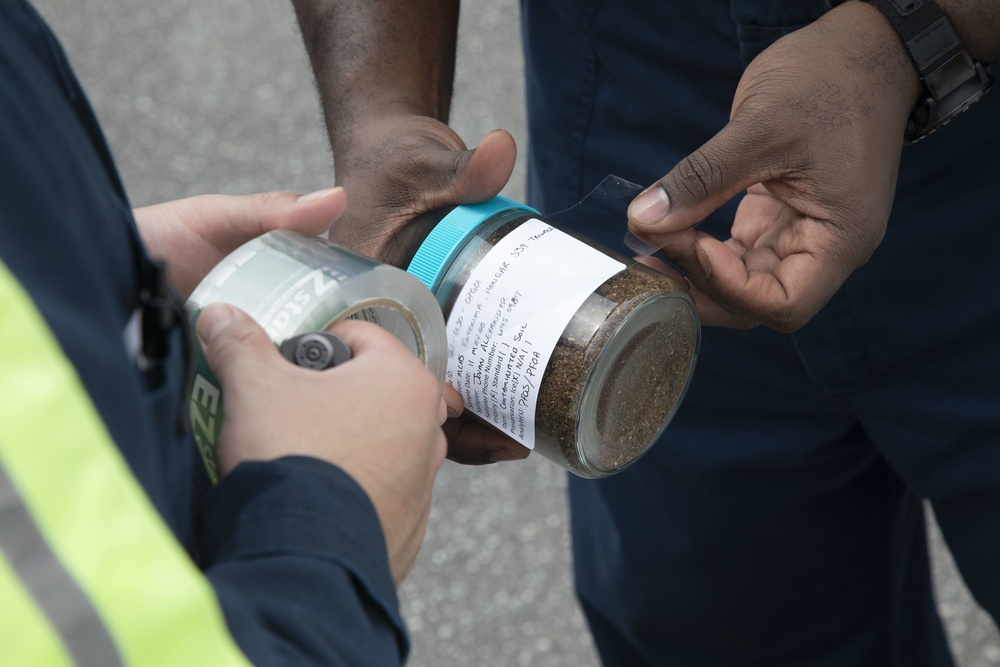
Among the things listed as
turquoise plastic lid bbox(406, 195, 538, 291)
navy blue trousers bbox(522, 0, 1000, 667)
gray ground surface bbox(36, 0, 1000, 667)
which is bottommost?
gray ground surface bbox(36, 0, 1000, 667)

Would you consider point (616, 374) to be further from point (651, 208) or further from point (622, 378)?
point (651, 208)

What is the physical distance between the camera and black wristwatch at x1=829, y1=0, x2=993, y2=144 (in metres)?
0.80

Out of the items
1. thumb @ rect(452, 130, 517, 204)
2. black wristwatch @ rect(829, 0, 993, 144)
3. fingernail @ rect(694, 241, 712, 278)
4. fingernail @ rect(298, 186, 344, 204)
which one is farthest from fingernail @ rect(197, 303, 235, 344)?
black wristwatch @ rect(829, 0, 993, 144)

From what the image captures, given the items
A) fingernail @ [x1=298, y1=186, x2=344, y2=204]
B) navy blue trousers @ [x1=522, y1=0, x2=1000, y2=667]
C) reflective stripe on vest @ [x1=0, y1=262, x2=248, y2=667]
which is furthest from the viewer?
navy blue trousers @ [x1=522, y1=0, x2=1000, y2=667]

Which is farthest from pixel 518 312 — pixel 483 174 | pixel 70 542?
pixel 70 542

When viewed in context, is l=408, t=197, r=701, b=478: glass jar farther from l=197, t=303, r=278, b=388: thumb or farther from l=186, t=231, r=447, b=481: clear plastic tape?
l=197, t=303, r=278, b=388: thumb

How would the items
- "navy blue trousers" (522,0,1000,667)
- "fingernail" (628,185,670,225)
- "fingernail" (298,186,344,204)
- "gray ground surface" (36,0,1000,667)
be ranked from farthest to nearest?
"gray ground surface" (36,0,1000,667)
"navy blue trousers" (522,0,1000,667)
"fingernail" (628,185,670,225)
"fingernail" (298,186,344,204)

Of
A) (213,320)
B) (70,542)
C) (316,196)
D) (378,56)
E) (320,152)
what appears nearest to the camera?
(70,542)

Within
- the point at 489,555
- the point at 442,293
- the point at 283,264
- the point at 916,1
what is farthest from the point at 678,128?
the point at 489,555

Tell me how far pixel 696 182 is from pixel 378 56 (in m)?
0.35

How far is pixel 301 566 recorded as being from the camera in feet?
1.47

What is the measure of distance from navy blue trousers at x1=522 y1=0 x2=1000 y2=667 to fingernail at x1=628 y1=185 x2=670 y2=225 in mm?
153

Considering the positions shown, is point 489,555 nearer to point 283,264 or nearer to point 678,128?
point 678,128

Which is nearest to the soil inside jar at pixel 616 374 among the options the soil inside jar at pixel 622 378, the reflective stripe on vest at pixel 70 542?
the soil inside jar at pixel 622 378
